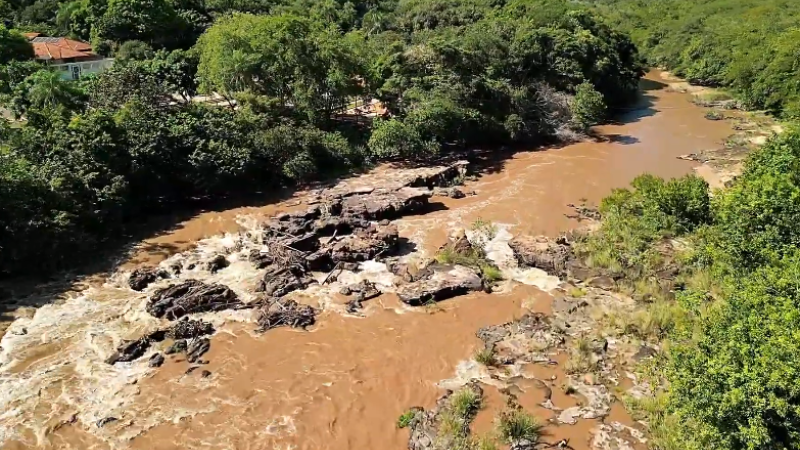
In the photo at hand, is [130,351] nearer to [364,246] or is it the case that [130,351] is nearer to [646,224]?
[364,246]

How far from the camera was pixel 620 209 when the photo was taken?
94.1 ft

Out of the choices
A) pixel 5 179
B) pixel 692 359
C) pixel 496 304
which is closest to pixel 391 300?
pixel 496 304

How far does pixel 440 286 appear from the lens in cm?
2397

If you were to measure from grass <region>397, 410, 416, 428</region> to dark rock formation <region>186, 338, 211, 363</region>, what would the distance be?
25.3 ft

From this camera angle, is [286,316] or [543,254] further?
[543,254]

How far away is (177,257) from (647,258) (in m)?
21.3

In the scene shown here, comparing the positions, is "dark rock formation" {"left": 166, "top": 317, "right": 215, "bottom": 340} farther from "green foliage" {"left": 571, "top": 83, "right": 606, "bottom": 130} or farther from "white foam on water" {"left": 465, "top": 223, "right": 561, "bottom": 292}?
"green foliage" {"left": 571, "top": 83, "right": 606, "bottom": 130}

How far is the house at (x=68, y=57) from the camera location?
179 ft

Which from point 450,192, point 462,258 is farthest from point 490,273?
point 450,192

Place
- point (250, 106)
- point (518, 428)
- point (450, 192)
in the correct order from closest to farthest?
1. point (518, 428)
2. point (450, 192)
3. point (250, 106)

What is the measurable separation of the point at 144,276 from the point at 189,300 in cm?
364

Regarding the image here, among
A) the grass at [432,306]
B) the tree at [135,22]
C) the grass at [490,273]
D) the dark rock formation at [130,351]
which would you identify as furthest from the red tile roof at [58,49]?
the grass at [490,273]

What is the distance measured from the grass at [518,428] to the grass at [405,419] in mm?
2592

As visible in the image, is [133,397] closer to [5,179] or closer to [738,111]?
[5,179]
